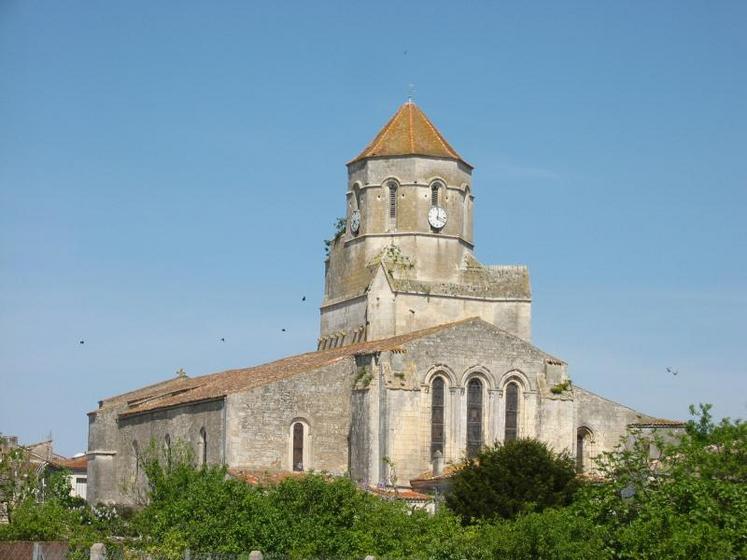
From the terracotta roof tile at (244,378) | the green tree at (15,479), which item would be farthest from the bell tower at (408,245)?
the green tree at (15,479)

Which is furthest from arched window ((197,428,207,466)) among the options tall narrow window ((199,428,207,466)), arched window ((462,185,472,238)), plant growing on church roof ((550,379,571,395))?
arched window ((462,185,472,238))

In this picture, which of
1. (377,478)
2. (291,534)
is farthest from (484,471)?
(291,534)

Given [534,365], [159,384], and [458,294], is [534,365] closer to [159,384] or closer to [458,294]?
[458,294]

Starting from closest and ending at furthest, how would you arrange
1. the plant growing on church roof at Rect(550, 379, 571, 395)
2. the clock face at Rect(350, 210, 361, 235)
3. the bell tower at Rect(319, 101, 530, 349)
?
the plant growing on church roof at Rect(550, 379, 571, 395) → the bell tower at Rect(319, 101, 530, 349) → the clock face at Rect(350, 210, 361, 235)

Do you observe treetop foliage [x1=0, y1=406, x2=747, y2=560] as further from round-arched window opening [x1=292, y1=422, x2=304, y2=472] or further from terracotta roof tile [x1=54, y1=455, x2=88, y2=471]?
terracotta roof tile [x1=54, y1=455, x2=88, y2=471]

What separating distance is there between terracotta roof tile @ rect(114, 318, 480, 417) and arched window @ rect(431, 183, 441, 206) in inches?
269

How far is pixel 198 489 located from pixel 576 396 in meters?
21.8

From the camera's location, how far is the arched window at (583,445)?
66.6 metres

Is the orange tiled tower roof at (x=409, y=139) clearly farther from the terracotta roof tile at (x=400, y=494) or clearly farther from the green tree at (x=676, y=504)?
the green tree at (x=676, y=504)

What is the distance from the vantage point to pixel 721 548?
129 ft

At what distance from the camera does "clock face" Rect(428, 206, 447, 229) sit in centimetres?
7012

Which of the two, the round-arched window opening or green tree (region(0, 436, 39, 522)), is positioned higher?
the round-arched window opening

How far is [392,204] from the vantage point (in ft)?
232

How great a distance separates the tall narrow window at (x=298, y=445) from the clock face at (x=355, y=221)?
12386 millimetres
